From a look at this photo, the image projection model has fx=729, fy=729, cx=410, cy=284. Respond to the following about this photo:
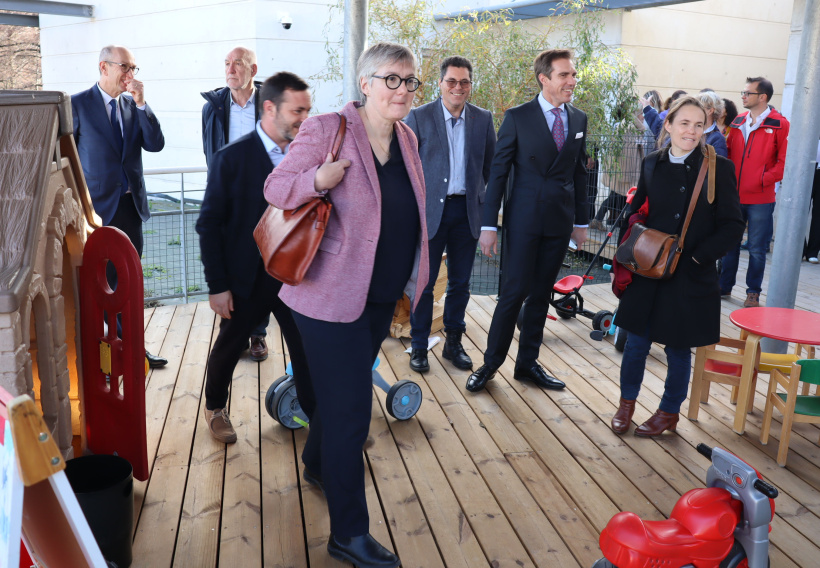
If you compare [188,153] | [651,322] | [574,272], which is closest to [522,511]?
[651,322]

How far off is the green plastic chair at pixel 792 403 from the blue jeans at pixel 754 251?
2.78 meters

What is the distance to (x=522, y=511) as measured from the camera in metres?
2.78

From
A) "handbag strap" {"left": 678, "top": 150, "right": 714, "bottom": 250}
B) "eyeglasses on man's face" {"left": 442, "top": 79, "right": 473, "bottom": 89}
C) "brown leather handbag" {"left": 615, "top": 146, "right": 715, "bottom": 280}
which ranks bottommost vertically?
"brown leather handbag" {"left": 615, "top": 146, "right": 715, "bottom": 280}

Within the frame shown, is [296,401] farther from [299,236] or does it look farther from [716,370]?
[716,370]

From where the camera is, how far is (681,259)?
326 centimetres

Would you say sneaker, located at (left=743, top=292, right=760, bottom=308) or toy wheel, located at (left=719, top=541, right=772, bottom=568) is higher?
sneaker, located at (left=743, top=292, right=760, bottom=308)

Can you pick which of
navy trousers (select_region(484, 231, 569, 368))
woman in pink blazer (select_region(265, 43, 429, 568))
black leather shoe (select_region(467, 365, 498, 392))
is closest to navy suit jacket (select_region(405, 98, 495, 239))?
navy trousers (select_region(484, 231, 569, 368))

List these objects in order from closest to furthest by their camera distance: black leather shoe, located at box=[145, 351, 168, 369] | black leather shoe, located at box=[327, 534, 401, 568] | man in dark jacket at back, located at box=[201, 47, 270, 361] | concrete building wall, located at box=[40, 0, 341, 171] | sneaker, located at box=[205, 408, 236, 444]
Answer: black leather shoe, located at box=[327, 534, 401, 568], sneaker, located at box=[205, 408, 236, 444], black leather shoe, located at box=[145, 351, 168, 369], man in dark jacket at back, located at box=[201, 47, 270, 361], concrete building wall, located at box=[40, 0, 341, 171]

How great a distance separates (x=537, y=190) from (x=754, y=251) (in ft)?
10.1

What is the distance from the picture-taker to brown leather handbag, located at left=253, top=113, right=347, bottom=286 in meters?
2.06

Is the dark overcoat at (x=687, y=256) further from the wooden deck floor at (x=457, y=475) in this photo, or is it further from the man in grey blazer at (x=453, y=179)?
the man in grey blazer at (x=453, y=179)

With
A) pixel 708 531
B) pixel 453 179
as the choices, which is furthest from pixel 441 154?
pixel 708 531

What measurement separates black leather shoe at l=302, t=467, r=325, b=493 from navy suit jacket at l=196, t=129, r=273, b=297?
75 centimetres

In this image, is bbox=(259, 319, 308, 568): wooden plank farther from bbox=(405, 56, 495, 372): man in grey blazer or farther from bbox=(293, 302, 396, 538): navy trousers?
bbox=(405, 56, 495, 372): man in grey blazer
